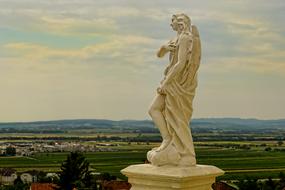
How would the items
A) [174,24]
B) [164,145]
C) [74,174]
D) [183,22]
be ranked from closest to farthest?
[164,145] → [183,22] → [174,24] → [74,174]

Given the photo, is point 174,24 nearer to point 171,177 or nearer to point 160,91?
point 160,91

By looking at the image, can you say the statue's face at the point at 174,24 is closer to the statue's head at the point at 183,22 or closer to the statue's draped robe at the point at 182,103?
the statue's head at the point at 183,22

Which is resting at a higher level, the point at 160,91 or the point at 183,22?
the point at 183,22

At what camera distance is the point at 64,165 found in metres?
50.7

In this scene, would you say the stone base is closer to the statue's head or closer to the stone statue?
the stone statue

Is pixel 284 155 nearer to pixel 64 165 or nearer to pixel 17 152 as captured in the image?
pixel 17 152

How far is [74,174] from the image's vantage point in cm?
5078

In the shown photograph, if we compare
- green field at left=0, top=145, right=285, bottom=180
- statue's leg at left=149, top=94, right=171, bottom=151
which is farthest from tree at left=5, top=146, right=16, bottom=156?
statue's leg at left=149, top=94, right=171, bottom=151

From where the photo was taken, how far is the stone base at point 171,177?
702 cm

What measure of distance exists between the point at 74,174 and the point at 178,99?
44.3m

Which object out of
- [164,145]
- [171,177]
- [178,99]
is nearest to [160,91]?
[178,99]

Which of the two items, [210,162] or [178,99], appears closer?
Result: [178,99]

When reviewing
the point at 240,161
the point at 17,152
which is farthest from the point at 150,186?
the point at 17,152

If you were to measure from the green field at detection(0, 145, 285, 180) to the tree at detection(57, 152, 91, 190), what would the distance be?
77.2 feet
